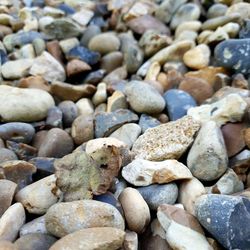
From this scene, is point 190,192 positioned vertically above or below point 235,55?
below

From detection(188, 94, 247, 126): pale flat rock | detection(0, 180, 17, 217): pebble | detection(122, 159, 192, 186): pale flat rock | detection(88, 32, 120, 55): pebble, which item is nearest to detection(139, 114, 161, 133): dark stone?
detection(188, 94, 247, 126): pale flat rock

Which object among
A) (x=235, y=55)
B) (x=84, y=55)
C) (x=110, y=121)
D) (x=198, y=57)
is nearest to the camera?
(x=110, y=121)

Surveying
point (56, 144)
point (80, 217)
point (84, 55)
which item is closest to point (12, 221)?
point (80, 217)

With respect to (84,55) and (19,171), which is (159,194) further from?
(84,55)

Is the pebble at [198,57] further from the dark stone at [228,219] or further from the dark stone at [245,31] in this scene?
the dark stone at [228,219]

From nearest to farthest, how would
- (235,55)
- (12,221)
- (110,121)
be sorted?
1. (12,221)
2. (110,121)
3. (235,55)

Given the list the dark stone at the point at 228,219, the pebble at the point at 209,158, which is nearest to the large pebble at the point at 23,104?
the pebble at the point at 209,158
